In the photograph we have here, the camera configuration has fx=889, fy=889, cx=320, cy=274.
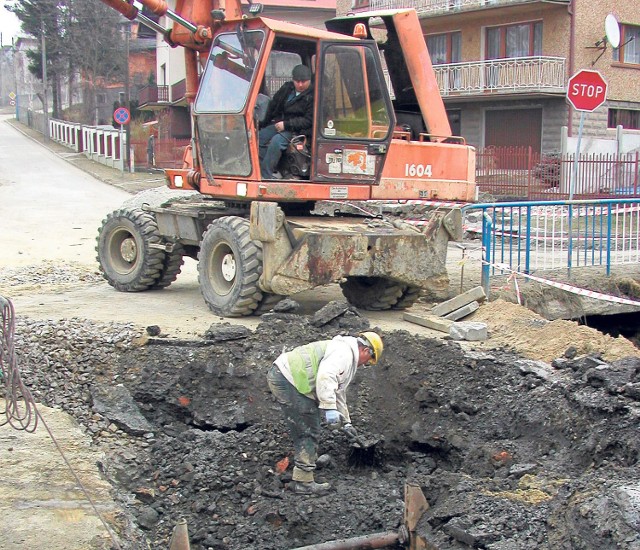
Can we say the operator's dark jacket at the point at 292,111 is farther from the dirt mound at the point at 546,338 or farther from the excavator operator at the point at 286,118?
the dirt mound at the point at 546,338

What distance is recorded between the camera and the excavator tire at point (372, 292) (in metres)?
10.8

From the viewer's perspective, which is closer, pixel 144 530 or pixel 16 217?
→ pixel 144 530

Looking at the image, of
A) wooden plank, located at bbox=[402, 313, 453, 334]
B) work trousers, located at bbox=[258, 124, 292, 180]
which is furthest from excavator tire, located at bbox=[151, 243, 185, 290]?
wooden plank, located at bbox=[402, 313, 453, 334]

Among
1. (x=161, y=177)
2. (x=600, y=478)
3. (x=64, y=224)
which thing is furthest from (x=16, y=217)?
(x=600, y=478)

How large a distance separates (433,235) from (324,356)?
4.27 meters

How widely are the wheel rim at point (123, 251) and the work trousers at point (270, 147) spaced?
2.71 m

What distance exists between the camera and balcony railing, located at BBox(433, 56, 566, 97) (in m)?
28.0

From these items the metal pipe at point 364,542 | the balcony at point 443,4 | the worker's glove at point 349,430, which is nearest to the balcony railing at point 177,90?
the balcony at point 443,4

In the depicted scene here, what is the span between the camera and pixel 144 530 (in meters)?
5.78

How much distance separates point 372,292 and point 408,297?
445 mm

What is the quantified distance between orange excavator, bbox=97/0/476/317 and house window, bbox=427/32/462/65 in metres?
21.5

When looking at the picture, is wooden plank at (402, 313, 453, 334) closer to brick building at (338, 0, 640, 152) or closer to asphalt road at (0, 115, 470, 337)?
asphalt road at (0, 115, 470, 337)

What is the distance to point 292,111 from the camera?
32.5 ft

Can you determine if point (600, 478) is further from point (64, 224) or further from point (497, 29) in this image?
point (497, 29)
